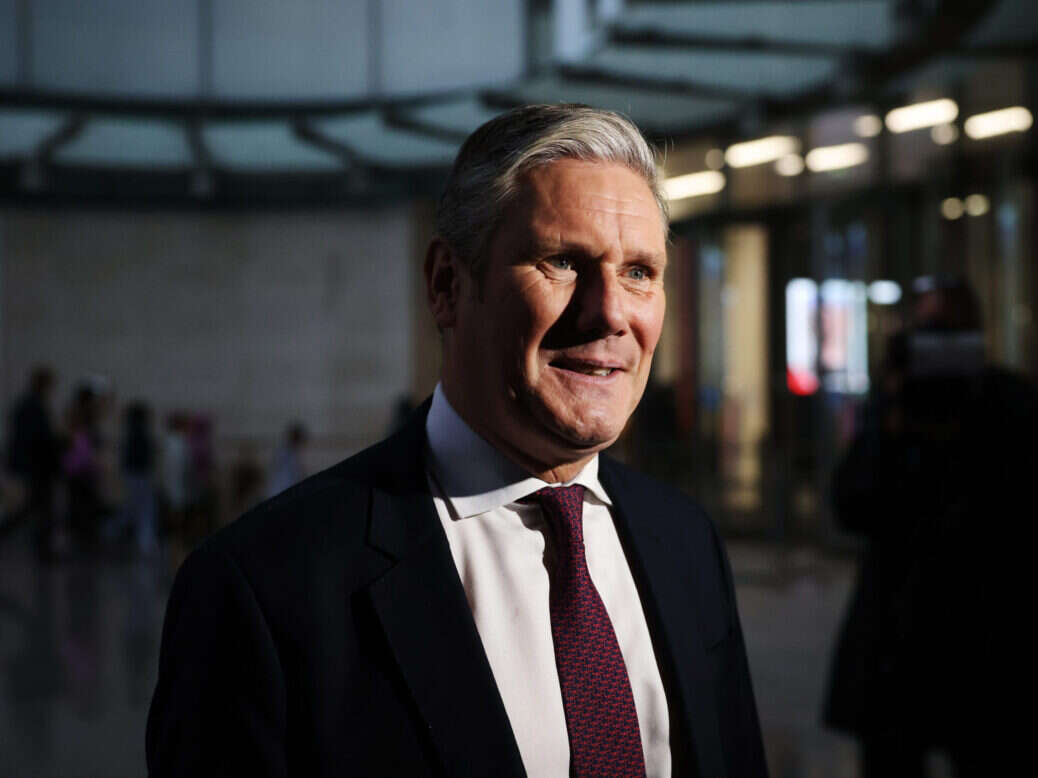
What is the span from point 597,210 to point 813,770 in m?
3.45

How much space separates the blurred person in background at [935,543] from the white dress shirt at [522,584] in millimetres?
1844

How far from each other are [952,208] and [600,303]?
875 centimetres

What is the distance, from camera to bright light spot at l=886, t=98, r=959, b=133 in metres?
9.31

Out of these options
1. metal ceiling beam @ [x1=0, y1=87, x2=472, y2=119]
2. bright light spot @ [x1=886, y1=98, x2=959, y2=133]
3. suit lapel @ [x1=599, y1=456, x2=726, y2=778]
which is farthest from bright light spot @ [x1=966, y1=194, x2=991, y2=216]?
suit lapel @ [x1=599, y1=456, x2=726, y2=778]

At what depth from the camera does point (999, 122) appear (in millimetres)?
8688

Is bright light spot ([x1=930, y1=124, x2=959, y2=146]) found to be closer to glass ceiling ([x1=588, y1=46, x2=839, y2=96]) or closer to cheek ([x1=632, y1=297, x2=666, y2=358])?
glass ceiling ([x1=588, y1=46, x2=839, y2=96])

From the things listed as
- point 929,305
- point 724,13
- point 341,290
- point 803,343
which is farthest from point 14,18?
point 929,305

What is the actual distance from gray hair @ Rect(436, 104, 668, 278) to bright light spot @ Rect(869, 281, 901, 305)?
895 cm

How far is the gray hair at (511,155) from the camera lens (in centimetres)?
143

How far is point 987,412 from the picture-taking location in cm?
319

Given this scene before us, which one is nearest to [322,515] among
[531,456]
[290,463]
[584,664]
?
[531,456]

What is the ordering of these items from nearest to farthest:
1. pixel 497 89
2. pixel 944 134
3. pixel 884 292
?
1. pixel 944 134
2. pixel 884 292
3. pixel 497 89

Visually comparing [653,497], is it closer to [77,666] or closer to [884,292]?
[77,666]

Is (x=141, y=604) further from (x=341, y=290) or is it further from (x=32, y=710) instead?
(x=341, y=290)
